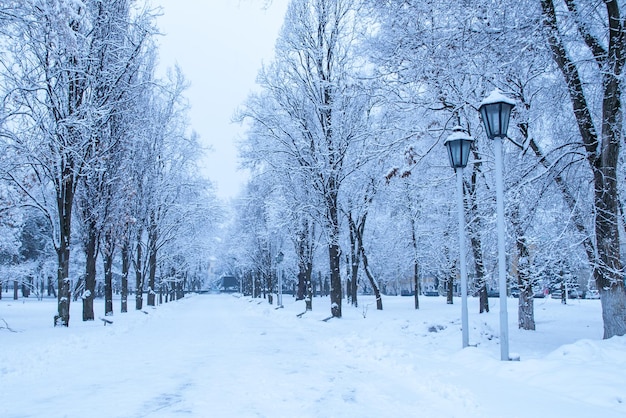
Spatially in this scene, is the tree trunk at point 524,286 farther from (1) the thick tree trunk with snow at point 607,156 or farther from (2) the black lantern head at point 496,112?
(2) the black lantern head at point 496,112

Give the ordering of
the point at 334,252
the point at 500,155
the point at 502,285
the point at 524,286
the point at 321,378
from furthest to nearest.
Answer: the point at 334,252
the point at 524,286
the point at 500,155
the point at 502,285
the point at 321,378

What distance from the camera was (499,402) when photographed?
5.64 metres

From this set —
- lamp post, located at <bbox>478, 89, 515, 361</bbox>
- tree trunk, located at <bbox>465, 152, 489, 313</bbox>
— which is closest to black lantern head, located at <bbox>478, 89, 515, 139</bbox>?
lamp post, located at <bbox>478, 89, 515, 361</bbox>

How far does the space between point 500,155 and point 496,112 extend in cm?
74

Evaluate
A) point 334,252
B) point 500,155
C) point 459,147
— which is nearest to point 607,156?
point 500,155

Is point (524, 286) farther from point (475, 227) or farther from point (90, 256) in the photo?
point (90, 256)

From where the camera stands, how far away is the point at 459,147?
983 cm

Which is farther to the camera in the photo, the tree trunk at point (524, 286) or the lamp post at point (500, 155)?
the tree trunk at point (524, 286)

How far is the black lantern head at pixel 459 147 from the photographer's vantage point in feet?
31.9

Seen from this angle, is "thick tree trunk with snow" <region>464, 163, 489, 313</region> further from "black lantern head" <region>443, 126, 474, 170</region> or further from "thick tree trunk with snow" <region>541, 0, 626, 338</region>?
"thick tree trunk with snow" <region>541, 0, 626, 338</region>

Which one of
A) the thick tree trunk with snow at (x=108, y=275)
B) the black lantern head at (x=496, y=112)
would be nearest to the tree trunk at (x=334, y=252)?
the thick tree trunk with snow at (x=108, y=275)

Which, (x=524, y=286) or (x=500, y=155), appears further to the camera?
(x=524, y=286)

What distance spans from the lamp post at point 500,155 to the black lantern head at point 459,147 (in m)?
1.33

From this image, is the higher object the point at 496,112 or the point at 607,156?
the point at 496,112
